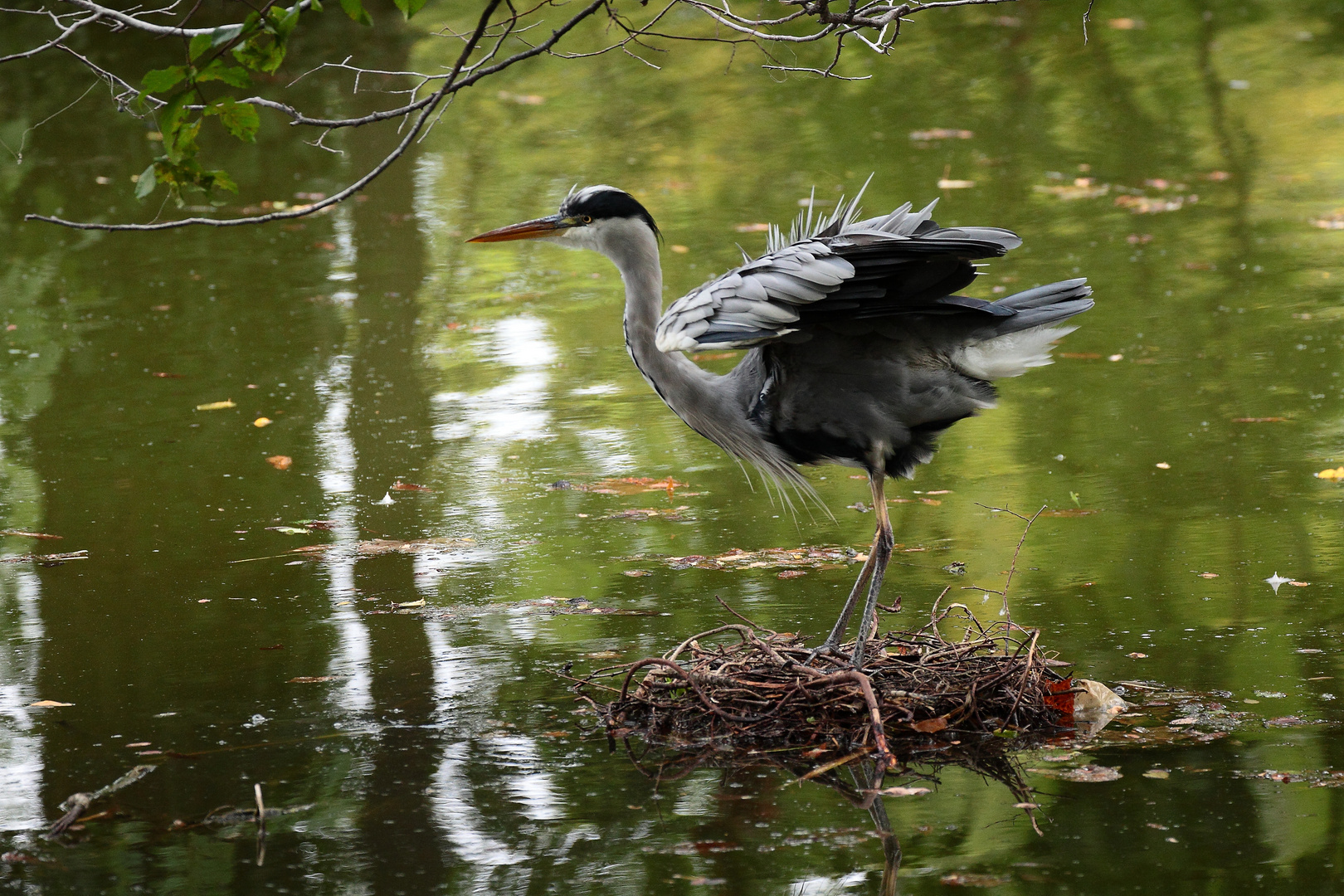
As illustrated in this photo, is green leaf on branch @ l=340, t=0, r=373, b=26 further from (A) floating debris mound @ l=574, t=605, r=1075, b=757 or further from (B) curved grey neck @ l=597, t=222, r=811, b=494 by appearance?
(A) floating debris mound @ l=574, t=605, r=1075, b=757

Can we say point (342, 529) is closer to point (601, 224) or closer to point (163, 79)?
point (601, 224)

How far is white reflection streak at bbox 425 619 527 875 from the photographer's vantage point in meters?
4.21

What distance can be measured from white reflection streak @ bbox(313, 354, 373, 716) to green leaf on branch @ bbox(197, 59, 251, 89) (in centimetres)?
230

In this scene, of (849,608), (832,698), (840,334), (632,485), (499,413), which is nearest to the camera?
(832,698)

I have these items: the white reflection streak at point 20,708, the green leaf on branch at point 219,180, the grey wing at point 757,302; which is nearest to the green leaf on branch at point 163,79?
the green leaf on branch at point 219,180

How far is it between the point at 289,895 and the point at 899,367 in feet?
8.36

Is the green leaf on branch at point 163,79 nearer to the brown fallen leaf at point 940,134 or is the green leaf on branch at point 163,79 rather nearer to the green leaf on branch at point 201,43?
the green leaf on branch at point 201,43

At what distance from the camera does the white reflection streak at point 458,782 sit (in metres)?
4.21

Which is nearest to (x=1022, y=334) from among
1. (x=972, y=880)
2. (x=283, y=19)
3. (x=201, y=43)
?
(x=972, y=880)

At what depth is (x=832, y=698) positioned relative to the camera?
4859 millimetres

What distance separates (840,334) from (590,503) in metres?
2.70

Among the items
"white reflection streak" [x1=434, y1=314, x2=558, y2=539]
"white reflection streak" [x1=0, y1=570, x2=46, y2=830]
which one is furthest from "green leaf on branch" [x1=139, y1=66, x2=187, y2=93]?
"white reflection streak" [x1=434, y1=314, x2=558, y2=539]

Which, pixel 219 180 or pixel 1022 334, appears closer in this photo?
pixel 219 180

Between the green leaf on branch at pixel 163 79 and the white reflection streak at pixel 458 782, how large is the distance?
2175 mm
